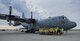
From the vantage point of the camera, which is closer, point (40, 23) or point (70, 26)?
point (70, 26)

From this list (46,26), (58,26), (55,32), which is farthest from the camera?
(46,26)

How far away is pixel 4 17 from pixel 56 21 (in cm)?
1021

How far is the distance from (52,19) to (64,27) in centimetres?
313

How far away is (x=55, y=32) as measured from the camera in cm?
3491

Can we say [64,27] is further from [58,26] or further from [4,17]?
[4,17]

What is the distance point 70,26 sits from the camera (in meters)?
37.4

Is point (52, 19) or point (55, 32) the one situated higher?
point (52, 19)

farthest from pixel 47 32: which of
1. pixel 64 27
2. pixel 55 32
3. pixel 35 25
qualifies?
pixel 35 25

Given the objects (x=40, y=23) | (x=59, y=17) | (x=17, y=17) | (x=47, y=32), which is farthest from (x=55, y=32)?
(x=17, y=17)

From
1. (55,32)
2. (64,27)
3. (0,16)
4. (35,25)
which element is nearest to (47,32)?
(55,32)

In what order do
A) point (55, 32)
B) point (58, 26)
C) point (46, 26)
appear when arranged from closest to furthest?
point (55, 32) → point (58, 26) → point (46, 26)

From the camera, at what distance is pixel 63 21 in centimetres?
3703

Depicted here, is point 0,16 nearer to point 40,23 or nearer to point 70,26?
point 40,23

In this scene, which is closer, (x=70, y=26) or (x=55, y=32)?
(x=55, y=32)
